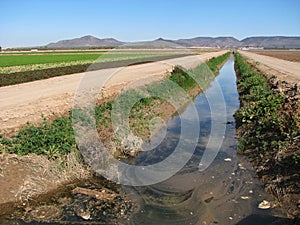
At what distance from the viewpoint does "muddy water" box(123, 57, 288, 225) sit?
578 cm

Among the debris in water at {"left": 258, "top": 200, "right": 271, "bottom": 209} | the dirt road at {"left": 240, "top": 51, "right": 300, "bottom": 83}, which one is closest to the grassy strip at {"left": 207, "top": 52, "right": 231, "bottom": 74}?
the dirt road at {"left": 240, "top": 51, "right": 300, "bottom": 83}

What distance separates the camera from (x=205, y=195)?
6.68m

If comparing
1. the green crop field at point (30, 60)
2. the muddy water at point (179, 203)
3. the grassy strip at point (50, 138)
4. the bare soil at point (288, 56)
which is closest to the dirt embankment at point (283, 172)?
the muddy water at point (179, 203)

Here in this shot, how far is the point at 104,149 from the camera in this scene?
8.17 metres

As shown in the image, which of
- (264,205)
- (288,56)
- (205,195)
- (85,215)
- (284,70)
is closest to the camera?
(85,215)

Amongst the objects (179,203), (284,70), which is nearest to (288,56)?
(284,70)

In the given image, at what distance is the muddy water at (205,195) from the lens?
5777 millimetres

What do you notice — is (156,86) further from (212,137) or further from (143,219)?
(143,219)

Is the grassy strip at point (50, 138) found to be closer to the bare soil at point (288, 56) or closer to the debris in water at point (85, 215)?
the debris in water at point (85, 215)

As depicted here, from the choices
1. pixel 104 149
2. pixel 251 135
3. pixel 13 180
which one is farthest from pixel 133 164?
pixel 251 135

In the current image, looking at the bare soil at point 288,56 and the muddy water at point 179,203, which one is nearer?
the muddy water at point 179,203

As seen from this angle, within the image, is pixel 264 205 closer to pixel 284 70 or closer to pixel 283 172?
pixel 283 172

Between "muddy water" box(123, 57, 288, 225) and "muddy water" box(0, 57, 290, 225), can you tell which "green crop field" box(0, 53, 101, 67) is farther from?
"muddy water" box(0, 57, 290, 225)

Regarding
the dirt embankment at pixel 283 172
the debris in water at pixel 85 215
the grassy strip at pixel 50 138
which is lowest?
the debris in water at pixel 85 215
